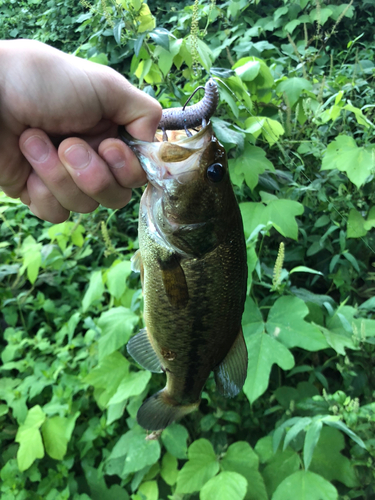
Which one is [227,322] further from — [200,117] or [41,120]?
[41,120]

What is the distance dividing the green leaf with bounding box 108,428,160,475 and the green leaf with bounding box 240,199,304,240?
1.23 metres

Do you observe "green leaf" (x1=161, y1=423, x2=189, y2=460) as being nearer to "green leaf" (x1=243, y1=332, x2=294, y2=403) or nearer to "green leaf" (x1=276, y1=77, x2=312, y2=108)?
"green leaf" (x1=243, y1=332, x2=294, y2=403)

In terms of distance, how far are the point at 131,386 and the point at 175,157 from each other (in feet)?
4.22

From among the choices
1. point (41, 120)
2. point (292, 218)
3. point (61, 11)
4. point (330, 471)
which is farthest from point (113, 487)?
point (61, 11)

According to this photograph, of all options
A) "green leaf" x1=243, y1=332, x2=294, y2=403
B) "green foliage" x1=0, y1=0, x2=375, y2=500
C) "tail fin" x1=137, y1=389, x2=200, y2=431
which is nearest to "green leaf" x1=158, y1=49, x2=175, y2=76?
"green foliage" x1=0, y1=0, x2=375, y2=500

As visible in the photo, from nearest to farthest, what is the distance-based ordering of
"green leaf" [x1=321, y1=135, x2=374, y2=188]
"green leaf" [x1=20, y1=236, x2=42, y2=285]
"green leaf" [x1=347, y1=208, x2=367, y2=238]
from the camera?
"green leaf" [x1=321, y1=135, x2=374, y2=188]
"green leaf" [x1=347, y1=208, x2=367, y2=238]
"green leaf" [x1=20, y1=236, x2=42, y2=285]

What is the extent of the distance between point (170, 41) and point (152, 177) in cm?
124

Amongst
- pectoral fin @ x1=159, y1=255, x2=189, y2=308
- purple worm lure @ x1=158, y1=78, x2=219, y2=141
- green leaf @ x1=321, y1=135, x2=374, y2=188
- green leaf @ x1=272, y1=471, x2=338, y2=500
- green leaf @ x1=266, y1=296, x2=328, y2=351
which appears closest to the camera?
purple worm lure @ x1=158, y1=78, x2=219, y2=141

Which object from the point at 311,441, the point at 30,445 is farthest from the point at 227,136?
the point at 30,445

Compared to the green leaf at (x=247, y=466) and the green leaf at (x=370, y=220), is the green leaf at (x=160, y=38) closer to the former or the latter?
the green leaf at (x=370, y=220)

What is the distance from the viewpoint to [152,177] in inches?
35.4

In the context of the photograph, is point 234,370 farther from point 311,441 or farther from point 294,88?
point 294,88

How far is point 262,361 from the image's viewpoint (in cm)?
145

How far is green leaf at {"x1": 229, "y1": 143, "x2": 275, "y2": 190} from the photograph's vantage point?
6.01 ft
